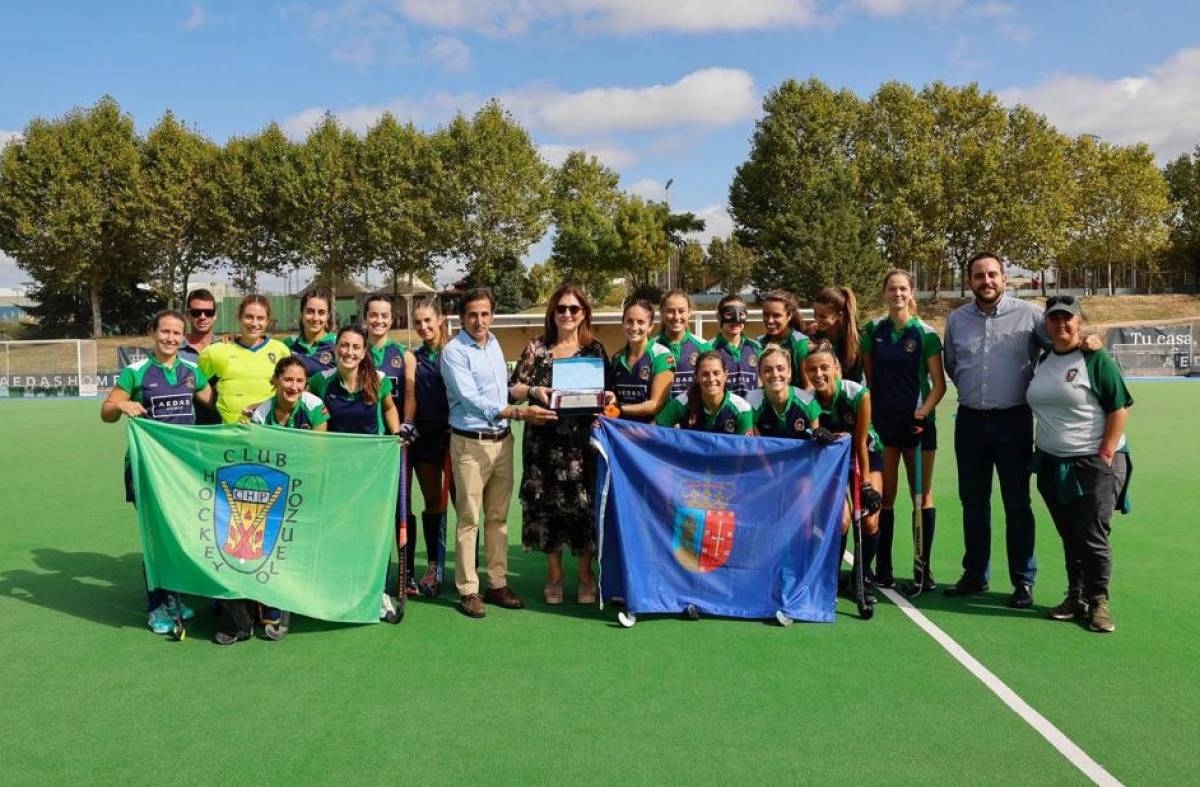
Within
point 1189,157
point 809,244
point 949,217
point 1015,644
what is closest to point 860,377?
point 1015,644

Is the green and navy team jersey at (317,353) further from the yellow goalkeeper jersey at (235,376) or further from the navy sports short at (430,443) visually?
the navy sports short at (430,443)

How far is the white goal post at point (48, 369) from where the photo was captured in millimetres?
26344

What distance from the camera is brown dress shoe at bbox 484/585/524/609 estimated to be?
5.39 m

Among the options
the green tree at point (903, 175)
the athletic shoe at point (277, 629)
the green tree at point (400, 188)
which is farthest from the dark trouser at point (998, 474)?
the green tree at point (903, 175)

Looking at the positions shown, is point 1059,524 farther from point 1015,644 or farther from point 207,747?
point 207,747

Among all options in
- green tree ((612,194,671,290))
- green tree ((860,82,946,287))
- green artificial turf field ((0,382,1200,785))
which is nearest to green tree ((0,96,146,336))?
green tree ((612,194,671,290))

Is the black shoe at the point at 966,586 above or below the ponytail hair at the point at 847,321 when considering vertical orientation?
below

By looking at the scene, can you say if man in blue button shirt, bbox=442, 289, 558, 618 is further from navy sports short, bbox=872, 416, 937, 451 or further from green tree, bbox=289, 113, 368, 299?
green tree, bbox=289, 113, 368, 299

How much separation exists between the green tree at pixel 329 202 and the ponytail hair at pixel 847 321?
40.1 meters

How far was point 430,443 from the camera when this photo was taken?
5641 millimetres

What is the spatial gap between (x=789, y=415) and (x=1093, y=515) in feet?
5.63

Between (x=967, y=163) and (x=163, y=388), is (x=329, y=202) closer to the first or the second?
A: (x=967, y=163)

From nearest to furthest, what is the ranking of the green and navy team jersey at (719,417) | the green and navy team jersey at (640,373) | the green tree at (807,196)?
the green and navy team jersey at (719,417)
the green and navy team jersey at (640,373)
the green tree at (807,196)

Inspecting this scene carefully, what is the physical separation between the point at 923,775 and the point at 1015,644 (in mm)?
1684
